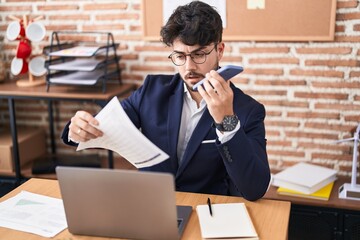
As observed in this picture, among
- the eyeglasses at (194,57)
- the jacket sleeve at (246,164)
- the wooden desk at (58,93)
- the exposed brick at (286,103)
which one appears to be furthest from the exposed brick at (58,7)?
the jacket sleeve at (246,164)

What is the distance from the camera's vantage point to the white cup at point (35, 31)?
2736 millimetres

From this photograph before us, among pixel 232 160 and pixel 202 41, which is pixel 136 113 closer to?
pixel 202 41

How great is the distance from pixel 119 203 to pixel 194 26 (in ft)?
2.44

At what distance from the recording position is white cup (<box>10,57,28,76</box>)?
2.80m

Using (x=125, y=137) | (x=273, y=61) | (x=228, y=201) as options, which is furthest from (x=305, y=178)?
(x=125, y=137)

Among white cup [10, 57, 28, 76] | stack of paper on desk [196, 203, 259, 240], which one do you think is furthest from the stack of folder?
white cup [10, 57, 28, 76]

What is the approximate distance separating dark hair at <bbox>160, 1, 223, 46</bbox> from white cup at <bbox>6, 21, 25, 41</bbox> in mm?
1431

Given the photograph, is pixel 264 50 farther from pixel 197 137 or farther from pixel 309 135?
pixel 197 137

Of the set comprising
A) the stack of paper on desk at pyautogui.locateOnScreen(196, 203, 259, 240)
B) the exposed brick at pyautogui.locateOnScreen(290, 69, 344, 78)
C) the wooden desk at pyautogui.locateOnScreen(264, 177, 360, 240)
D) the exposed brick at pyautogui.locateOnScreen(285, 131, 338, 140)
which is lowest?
the wooden desk at pyautogui.locateOnScreen(264, 177, 360, 240)

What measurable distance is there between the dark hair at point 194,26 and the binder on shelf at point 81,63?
913mm

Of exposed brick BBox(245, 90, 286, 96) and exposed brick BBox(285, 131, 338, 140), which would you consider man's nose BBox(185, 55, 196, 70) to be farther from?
exposed brick BBox(285, 131, 338, 140)

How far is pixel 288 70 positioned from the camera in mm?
2576

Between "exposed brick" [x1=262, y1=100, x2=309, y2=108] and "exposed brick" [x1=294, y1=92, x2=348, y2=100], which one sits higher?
"exposed brick" [x1=294, y1=92, x2=348, y2=100]

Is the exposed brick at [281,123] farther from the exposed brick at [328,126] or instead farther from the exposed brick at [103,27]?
the exposed brick at [103,27]
